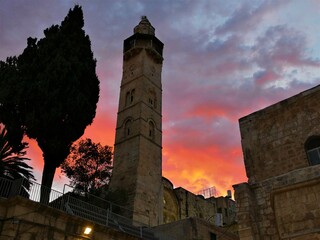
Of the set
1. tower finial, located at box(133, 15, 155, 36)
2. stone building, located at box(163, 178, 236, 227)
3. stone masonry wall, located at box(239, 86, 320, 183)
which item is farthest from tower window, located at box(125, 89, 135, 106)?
stone masonry wall, located at box(239, 86, 320, 183)

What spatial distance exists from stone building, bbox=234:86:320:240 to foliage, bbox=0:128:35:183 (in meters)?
10.3

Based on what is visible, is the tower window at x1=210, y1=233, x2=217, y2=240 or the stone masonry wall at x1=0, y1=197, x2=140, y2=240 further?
the tower window at x1=210, y1=233, x2=217, y2=240

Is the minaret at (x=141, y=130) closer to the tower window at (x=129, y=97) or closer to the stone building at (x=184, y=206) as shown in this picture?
the tower window at (x=129, y=97)

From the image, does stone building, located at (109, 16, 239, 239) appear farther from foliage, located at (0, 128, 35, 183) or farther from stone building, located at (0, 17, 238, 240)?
foliage, located at (0, 128, 35, 183)

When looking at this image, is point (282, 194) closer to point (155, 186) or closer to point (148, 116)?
point (155, 186)

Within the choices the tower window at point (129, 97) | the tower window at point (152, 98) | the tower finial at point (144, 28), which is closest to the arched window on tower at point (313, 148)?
the tower window at point (152, 98)

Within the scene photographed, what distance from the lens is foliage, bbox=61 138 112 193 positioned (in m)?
21.1

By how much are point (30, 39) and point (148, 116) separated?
10.8 metres

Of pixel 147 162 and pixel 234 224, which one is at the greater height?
pixel 147 162

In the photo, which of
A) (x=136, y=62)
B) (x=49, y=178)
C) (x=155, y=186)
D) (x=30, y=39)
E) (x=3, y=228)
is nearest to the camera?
(x=3, y=228)

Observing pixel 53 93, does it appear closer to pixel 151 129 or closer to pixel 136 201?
pixel 136 201

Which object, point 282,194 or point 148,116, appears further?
point 148,116

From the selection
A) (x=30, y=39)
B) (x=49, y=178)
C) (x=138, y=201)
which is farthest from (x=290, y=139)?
(x=30, y=39)

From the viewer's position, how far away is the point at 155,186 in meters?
23.0
